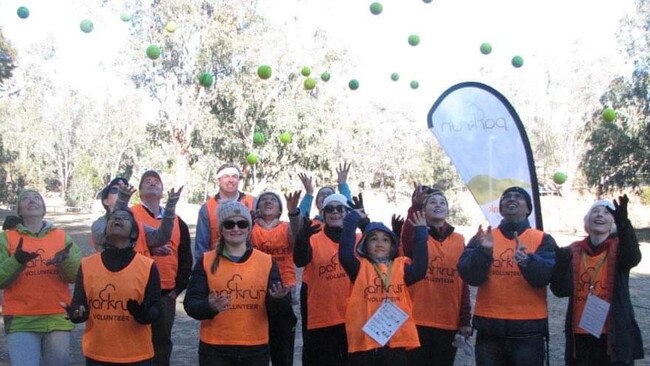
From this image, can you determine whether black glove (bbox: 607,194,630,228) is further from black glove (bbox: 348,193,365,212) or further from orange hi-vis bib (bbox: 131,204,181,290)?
orange hi-vis bib (bbox: 131,204,181,290)

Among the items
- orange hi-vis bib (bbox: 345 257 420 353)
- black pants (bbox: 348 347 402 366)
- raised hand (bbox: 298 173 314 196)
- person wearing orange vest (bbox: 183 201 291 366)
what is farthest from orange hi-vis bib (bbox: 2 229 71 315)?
black pants (bbox: 348 347 402 366)

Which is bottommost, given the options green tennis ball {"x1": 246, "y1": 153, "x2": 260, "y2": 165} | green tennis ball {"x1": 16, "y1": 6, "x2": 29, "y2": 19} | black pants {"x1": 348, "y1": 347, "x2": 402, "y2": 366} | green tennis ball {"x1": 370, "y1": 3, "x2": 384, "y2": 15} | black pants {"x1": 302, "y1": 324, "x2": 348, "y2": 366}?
black pants {"x1": 302, "y1": 324, "x2": 348, "y2": 366}

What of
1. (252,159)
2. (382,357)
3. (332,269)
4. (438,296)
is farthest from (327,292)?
(252,159)

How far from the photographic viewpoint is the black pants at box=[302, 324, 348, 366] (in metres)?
5.50

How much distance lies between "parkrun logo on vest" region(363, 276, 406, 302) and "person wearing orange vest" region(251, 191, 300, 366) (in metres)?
1.04

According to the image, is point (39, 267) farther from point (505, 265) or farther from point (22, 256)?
point (505, 265)

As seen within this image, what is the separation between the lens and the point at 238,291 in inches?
174

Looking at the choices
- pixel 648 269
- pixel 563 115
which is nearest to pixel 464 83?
pixel 648 269

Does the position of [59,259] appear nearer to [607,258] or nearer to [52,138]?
[607,258]

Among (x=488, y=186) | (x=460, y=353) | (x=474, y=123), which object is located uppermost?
(x=474, y=123)

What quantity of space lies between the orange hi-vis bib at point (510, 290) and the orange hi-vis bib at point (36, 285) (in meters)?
2.93

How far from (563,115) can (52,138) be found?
43407 millimetres

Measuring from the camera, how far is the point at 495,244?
193 inches

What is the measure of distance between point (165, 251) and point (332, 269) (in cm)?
130
